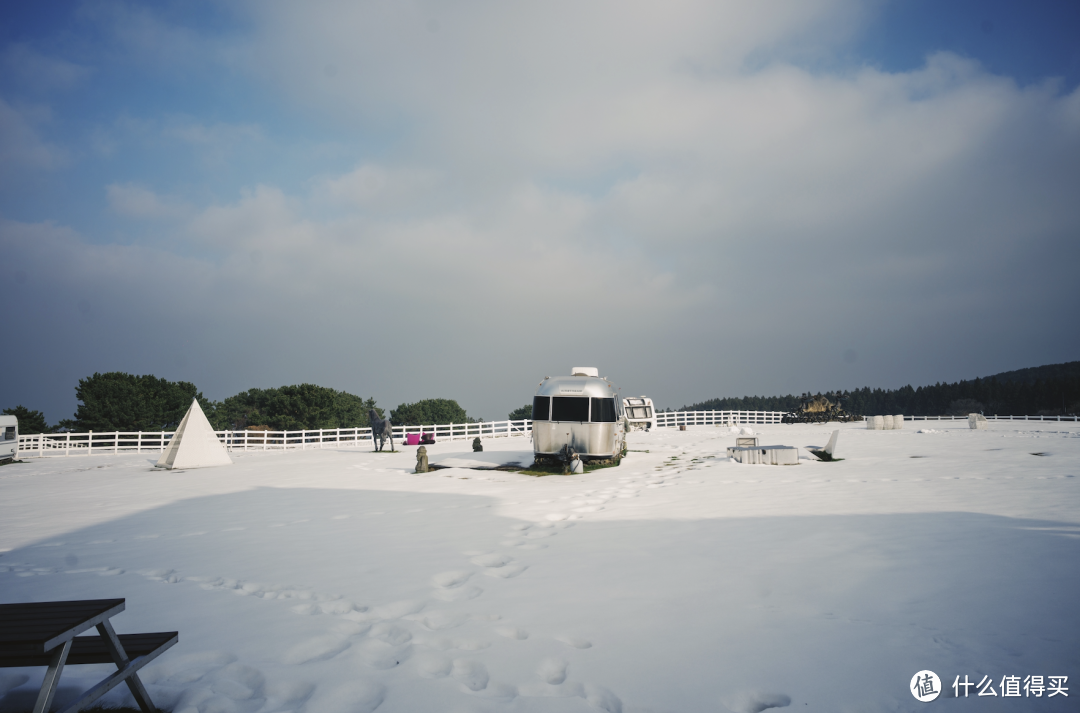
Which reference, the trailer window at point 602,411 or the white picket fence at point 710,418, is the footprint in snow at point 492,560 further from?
the white picket fence at point 710,418

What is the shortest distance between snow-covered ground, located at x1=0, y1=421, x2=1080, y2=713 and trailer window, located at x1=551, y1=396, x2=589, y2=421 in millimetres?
4447

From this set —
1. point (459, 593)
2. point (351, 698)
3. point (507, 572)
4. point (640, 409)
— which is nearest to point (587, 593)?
point (507, 572)

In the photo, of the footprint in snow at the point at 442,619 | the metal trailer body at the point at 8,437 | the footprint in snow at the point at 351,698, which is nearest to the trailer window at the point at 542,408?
the footprint in snow at the point at 442,619

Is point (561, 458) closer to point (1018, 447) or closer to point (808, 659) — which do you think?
point (808, 659)

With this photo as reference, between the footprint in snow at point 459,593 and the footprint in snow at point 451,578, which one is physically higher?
the footprint in snow at point 459,593

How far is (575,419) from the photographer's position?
14797 mm

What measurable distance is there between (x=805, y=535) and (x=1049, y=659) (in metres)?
3.16

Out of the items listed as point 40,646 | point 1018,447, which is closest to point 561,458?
point 40,646

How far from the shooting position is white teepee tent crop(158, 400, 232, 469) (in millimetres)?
18422

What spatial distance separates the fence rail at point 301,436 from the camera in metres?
27.7

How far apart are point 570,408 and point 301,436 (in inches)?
884

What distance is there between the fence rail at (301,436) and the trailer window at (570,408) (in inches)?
549

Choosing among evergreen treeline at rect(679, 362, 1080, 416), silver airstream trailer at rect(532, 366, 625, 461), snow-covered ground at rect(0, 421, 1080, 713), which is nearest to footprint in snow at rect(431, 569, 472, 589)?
snow-covered ground at rect(0, 421, 1080, 713)

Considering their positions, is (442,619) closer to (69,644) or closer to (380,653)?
(380,653)
